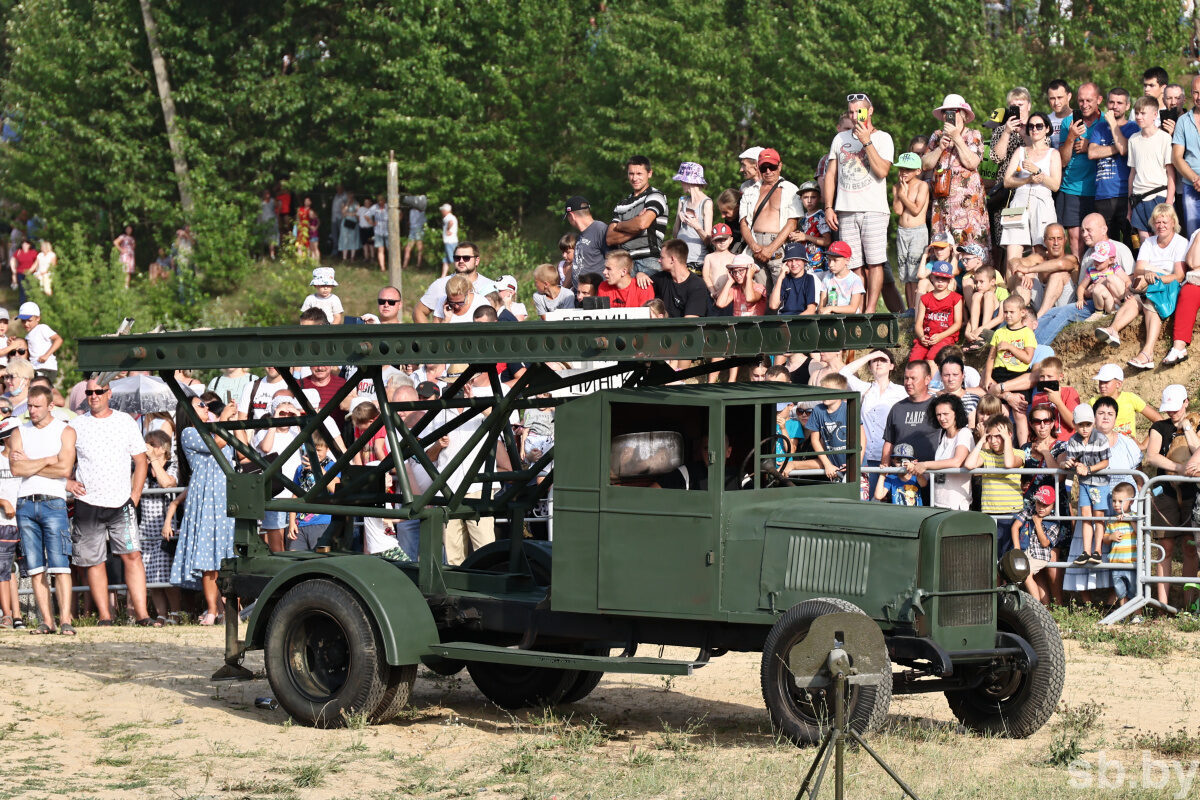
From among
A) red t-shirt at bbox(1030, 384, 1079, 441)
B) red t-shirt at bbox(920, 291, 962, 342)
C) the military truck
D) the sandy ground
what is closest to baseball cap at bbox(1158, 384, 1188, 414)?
red t-shirt at bbox(1030, 384, 1079, 441)

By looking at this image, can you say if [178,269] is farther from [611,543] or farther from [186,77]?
[611,543]

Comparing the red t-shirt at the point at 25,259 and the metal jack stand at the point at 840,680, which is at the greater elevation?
the red t-shirt at the point at 25,259

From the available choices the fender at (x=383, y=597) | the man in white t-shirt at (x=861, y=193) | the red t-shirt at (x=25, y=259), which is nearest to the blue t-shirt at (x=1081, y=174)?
the man in white t-shirt at (x=861, y=193)

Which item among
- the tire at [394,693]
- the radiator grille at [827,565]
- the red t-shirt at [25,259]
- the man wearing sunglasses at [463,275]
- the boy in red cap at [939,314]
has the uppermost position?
the red t-shirt at [25,259]

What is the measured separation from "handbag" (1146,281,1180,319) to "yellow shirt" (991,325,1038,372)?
1.52 m

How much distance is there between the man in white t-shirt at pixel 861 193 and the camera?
16531 millimetres

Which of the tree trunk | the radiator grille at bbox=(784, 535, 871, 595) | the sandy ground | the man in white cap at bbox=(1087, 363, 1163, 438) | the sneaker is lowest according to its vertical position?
the sandy ground

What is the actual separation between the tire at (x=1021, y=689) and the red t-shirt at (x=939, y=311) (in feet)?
21.0

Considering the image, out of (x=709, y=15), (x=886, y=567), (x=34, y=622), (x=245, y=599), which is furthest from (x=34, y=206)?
(x=886, y=567)

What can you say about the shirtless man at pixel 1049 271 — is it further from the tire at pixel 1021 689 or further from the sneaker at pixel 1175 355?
the tire at pixel 1021 689

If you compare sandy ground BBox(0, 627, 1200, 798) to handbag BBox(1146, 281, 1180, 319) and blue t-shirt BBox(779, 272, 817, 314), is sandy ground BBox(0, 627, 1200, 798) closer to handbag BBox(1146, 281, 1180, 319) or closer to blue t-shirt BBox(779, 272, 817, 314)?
handbag BBox(1146, 281, 1180, 319)

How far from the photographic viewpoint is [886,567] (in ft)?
29.0

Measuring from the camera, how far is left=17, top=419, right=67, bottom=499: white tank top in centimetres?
1359

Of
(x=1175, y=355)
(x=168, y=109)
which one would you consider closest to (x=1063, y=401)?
(x=1175, y=355)
